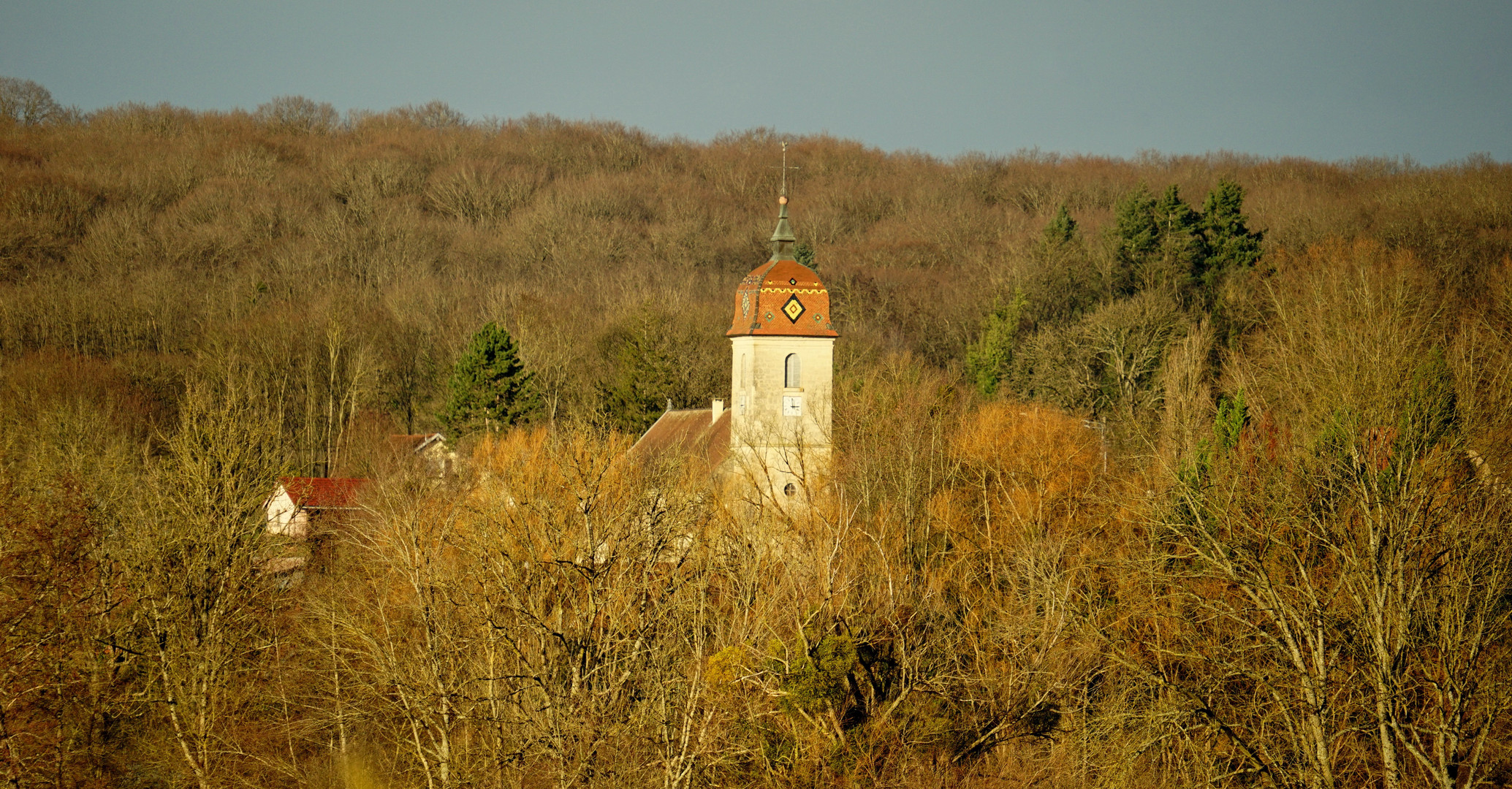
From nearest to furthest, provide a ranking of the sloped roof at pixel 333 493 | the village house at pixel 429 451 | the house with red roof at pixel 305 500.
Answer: the house with red roof at pixel 305 500 → the sloped roof at pixel 333 493 → the village house at pixel 429 451

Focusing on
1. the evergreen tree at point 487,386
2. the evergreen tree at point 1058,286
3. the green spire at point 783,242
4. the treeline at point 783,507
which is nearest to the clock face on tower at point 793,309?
the green spire at point 783,242

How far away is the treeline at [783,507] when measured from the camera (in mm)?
16781

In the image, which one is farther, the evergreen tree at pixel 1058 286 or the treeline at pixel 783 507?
the evergreen tree at pixel 1058 286

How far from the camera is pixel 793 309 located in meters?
36.1

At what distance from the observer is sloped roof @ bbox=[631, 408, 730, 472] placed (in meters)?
36.9

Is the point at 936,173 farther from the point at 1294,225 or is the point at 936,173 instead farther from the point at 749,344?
the point at 749,344

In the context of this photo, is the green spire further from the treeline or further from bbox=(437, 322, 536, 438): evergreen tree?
bbox=(437, 322, 536, 438): evergreen tree

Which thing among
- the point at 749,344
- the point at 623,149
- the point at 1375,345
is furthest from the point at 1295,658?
the point at 623,149

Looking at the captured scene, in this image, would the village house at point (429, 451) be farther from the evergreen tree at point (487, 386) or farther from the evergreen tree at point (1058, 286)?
the evergreen tree at point (1058, 286)

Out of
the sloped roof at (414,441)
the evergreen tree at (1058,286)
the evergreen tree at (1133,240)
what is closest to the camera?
the sloped roof at (414,441)

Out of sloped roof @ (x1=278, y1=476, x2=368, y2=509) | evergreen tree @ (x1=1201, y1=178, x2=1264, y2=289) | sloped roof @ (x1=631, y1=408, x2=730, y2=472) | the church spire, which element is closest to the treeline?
evergreen tree @ (x1=1201, y1=178, x2=1264, y2=289)

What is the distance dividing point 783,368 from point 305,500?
13.5 meters

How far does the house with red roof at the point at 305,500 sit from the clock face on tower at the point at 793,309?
43.2ft

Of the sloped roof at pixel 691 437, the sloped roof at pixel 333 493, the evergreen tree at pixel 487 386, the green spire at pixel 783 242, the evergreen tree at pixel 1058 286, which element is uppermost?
the green spire at pixel 783 242
